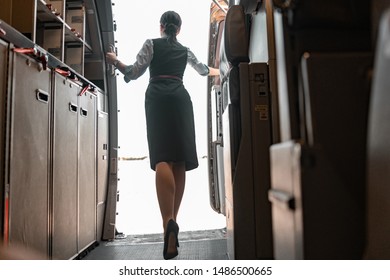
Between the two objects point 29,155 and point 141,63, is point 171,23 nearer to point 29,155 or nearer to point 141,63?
point 141,63

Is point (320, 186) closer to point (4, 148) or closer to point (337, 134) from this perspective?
point (337, 134)

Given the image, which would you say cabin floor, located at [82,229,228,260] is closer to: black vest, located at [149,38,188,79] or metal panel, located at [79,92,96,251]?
metal panel, located at [79,92,96,251]

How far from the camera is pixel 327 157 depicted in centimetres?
53

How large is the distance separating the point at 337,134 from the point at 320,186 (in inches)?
4.0

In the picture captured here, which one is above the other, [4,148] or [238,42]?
[238,42]

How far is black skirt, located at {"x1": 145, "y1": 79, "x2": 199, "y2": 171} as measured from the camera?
6.05 ft

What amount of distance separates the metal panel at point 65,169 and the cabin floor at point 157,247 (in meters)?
0.27

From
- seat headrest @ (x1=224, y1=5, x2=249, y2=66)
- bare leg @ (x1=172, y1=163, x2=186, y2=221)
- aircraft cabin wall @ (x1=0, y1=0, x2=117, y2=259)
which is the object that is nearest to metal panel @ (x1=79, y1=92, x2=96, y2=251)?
aircraft cabin wall @ (x1=0, y1=0, x2=117, y2=259)

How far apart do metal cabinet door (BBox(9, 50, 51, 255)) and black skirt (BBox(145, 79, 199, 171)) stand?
0.55 meters

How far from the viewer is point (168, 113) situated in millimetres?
1873

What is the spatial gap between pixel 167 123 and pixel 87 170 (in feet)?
2.41

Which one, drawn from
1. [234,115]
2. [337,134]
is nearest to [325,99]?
[337,134]

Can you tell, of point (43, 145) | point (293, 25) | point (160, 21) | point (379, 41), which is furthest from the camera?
point (160, 21)

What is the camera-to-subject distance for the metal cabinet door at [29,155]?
131 cm
